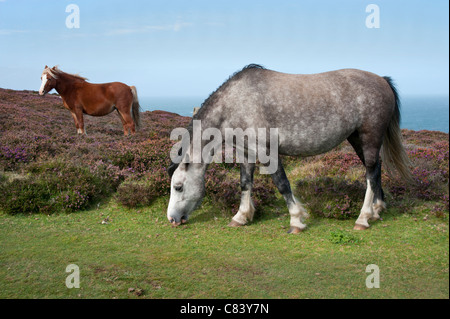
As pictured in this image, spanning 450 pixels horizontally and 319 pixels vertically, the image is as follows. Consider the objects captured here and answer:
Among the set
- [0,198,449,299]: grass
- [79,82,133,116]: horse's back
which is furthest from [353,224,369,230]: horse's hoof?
[79,82,133,116]: horse's back

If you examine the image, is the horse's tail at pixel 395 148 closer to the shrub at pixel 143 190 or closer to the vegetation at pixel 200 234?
the vegetation at pixel 200 234

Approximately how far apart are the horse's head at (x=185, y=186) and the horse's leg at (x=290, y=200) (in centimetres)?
142

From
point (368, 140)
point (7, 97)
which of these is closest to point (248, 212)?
point (368, 140)

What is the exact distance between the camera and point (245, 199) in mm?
7285

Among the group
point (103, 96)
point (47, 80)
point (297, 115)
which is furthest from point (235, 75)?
point (47, 80)

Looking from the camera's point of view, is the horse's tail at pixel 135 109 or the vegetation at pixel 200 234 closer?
the vegetation at pixel 200 234

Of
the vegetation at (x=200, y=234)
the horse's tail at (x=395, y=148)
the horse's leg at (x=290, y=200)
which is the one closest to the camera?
the vegetation at (x=200, y=234)

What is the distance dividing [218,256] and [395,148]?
437cm

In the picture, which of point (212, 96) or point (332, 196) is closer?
point (212, 96)

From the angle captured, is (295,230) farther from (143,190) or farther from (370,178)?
(143,190)

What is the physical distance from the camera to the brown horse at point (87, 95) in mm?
14562

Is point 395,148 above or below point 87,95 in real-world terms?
below

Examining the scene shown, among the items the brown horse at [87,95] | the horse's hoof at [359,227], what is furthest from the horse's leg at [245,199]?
the brown horse at [87,95]
